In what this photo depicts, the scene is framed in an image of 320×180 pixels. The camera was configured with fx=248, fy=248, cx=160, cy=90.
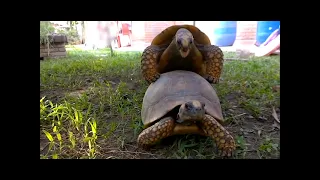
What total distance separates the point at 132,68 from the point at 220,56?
177 cm

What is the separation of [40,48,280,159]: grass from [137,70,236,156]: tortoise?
11 centimetres

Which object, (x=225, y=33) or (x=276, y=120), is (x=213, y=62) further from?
(x=225, y=33)

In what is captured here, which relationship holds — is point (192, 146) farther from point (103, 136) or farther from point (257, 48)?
point (257, 48)

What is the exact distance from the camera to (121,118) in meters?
2.14

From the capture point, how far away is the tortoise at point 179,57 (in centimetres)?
217

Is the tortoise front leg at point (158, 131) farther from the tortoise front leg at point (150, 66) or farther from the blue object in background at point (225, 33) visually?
the blue object in background at point (225, 33)

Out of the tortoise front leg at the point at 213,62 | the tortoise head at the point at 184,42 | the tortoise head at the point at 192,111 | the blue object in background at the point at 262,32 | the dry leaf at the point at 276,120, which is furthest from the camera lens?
the blue object in background at the point at 262,32

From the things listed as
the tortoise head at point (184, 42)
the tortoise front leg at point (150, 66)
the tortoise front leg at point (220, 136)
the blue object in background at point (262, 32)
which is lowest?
the tortoise front leg at point (220, 136)

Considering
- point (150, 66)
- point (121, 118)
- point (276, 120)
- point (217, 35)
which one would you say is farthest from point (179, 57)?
point (217, 35)

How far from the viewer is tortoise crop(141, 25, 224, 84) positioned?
2168 mm

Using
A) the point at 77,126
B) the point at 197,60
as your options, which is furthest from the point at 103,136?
the point at 197,60

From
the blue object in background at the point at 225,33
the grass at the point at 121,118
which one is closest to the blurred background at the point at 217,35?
the blue object in background at the point at 225,33

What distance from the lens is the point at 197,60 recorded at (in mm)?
2240

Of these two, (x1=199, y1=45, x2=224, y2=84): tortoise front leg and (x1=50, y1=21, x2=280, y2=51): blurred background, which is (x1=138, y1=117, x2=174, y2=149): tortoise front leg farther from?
(x1=50, y1=21, x2=280, y2=51): blurred background
